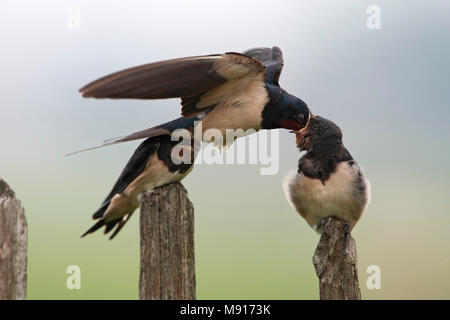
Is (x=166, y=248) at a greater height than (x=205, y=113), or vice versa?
(x=205, y=113)

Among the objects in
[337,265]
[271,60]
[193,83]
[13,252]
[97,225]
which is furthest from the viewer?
[271,60]

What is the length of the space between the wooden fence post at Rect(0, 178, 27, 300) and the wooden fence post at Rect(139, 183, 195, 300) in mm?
383

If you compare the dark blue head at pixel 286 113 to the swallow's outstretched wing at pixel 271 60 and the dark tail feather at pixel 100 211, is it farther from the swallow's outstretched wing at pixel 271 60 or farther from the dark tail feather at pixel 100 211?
the dark tail feather at pixel 100 211

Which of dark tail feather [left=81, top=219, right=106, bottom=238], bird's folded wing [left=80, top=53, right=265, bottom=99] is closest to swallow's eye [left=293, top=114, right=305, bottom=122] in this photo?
bird's folded wing [left=80, top=53, right=265, bottom=99]

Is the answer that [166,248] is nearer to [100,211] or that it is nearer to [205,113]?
[205,113]

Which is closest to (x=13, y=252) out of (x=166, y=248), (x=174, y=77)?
(x=166, y=248)

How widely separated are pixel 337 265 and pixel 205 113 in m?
1.14

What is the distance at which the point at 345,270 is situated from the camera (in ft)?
7.65

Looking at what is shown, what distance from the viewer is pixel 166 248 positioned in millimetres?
2186

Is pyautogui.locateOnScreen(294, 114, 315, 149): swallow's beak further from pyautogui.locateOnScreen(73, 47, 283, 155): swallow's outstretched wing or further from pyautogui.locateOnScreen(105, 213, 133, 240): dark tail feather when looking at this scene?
pyautogui.locateOnScreen(105, 213, 133, 240): dark tail feather
